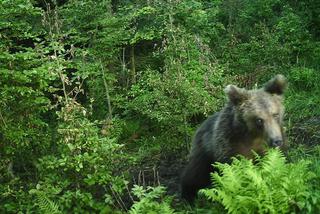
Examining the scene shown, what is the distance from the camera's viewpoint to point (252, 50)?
1320 cm

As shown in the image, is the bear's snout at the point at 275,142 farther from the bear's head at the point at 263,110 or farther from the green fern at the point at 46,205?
the green fern at the point at 46,205

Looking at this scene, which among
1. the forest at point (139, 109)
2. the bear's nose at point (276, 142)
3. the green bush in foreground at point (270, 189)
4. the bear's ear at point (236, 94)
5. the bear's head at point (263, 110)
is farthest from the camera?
the bear's ear at point (236, 94)

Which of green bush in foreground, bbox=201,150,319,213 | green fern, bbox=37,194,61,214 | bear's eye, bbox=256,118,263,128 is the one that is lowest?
green fern, bbox=37,194,61,214

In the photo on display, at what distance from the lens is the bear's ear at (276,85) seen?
6633 mm

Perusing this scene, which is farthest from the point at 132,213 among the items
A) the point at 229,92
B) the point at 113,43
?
the point at 113,43

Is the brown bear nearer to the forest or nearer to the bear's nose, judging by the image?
the bear's nose

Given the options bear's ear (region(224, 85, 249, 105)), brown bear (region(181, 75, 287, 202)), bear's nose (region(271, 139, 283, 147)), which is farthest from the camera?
bear's ear (region(224, 85, 249, 105))

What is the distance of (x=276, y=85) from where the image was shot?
6.67 meters

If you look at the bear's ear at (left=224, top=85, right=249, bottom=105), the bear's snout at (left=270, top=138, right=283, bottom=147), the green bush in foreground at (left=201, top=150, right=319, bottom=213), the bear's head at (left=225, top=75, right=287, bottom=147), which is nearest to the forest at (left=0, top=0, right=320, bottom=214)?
the green bush in foreground at (left=201, top=150, right=319, bottom=213)

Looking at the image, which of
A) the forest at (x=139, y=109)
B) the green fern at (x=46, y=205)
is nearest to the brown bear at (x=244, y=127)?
the forest at (x=139, y=109)

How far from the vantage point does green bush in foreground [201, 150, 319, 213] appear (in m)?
5.14

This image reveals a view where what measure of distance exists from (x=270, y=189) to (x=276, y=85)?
5.91ft

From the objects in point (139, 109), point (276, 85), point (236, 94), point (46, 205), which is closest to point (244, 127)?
point (236, 94)

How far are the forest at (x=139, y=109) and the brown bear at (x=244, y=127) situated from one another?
0.24m
